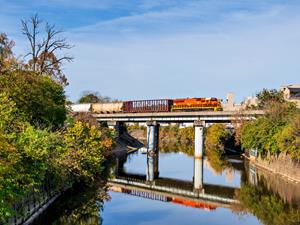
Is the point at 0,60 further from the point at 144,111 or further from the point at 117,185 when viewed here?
the point at 144,111

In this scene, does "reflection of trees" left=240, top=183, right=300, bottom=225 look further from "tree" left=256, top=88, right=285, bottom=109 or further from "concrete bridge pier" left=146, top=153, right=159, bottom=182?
"tree" left=256, top=88, right=285, bottom=109

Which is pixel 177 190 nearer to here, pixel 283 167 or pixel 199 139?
pixel 283 167

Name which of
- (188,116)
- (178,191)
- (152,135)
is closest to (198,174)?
(178,191)

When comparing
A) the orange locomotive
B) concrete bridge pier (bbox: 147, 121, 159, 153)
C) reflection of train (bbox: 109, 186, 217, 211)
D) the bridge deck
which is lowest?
reflection of train (bbox: 109, 186, 217, 211)

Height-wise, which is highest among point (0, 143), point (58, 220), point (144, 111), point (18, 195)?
point (144, 111)

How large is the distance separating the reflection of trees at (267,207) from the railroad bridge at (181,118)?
3413 centimetres

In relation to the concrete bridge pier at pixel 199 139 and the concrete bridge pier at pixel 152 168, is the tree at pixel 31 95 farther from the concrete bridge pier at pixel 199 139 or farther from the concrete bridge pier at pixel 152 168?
the concrete bridge pier at pixel 199 139

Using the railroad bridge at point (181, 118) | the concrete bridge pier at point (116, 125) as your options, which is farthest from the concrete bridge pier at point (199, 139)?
the concrete bridge pier at point (116, 125)

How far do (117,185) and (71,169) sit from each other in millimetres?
14204

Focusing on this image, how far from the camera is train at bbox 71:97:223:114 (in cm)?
8631

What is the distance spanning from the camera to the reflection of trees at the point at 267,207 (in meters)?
31.8

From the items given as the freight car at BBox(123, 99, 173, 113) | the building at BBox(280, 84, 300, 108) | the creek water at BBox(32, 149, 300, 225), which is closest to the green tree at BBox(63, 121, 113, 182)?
the creek water at BBox(32, 149, 300, 225)

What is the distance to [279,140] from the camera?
5328 centimetres

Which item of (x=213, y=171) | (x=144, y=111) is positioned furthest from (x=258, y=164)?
(x=144, y=111)
